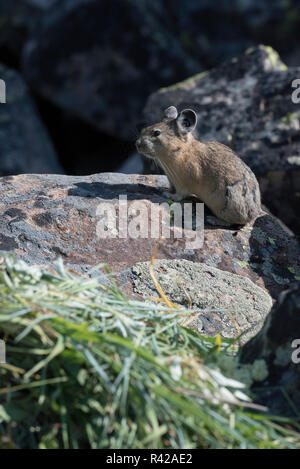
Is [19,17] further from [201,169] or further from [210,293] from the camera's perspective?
[210,293]

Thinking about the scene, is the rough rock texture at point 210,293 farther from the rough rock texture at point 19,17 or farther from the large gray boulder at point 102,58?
the rough rock texture at point 19,17

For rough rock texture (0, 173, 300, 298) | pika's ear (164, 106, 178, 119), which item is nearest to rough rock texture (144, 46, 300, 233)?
pika's ear (164, 106, 178, 119)

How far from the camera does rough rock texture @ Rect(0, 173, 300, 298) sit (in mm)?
5383

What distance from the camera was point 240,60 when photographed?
9750 mm

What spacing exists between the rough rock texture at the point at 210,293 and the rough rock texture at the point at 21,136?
22.1 feet

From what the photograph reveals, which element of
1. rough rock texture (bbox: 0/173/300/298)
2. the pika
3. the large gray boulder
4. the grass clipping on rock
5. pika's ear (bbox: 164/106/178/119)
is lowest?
the grass clipping on rock

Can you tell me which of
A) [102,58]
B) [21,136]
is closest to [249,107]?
[102,58]

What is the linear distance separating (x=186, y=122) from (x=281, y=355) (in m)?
4.48

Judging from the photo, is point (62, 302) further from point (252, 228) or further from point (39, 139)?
point (39, 139)

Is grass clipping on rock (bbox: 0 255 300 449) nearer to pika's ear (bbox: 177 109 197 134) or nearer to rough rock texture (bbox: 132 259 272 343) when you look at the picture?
rough rock texture (bbox: 132 259 272 343)

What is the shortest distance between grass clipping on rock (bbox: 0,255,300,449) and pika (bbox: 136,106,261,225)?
11.4ft

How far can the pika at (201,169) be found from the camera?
6820 mm

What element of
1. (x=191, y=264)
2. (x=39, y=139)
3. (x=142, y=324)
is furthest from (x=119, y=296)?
(x=39, y=139)

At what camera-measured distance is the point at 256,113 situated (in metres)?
8.78
